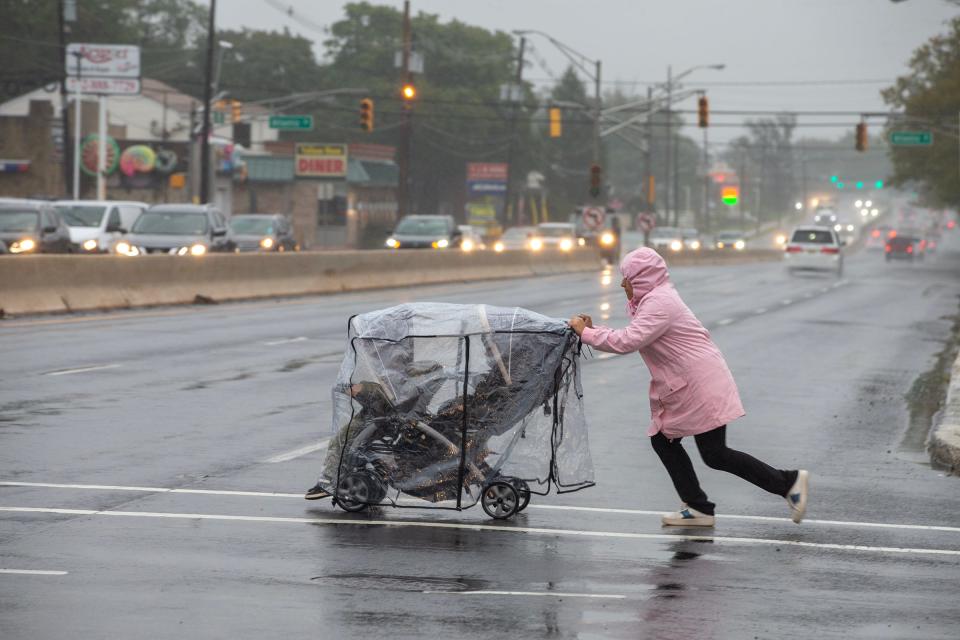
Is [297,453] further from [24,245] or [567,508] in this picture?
[24,245]

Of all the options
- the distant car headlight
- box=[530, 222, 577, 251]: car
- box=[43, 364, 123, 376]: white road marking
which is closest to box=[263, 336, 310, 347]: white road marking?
box=[43, 364, 123, 376]: white road marking

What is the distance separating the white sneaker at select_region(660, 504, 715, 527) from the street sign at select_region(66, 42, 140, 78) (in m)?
57.5

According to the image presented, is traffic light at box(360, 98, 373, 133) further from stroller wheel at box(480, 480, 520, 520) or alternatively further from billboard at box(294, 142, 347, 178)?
stroller wheel at box(480, 480, 520, 520)

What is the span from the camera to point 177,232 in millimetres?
35625

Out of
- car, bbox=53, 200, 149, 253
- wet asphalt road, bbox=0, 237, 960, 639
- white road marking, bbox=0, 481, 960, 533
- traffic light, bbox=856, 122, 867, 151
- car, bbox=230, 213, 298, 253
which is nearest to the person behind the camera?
wet asphalt road, bbox=0, 237, 960, 639

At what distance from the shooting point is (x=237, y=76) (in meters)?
118

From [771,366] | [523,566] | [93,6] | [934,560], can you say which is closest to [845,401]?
[771,366]

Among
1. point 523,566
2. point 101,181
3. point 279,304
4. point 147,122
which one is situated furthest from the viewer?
point 147,122

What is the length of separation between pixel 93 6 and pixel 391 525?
3832 inches

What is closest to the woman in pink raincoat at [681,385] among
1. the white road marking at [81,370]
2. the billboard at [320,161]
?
the white road marking at [81,370]

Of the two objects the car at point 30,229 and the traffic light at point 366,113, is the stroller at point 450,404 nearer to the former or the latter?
the car at point 30,229

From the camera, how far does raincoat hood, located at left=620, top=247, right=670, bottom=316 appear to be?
956 cm

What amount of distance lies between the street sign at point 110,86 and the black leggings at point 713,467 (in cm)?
5728

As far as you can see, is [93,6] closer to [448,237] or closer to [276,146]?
[276,146]
